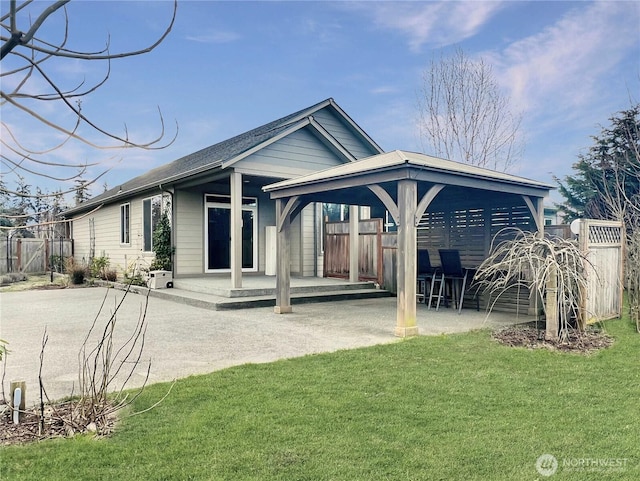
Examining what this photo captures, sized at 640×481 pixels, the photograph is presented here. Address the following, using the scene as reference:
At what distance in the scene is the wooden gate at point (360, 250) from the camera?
11.9 metres

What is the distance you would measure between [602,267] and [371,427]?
5.69 metres

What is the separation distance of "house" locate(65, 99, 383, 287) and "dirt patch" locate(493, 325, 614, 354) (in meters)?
6.41

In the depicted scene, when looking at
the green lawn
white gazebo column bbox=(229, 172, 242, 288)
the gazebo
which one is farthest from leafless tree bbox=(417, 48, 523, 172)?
the green lawn

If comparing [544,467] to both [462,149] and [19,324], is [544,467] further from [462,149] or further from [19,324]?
[462,149]

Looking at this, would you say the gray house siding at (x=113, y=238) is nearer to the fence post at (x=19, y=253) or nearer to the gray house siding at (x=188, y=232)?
the gray house siding at (x=188, y=232)

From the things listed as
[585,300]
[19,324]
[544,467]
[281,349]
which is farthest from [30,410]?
[585,300]

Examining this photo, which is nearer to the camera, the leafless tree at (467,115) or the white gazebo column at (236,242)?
the white gazebo column at (236,242)

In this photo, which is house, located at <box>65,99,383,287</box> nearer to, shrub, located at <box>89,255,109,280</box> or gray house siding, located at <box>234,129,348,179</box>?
gray house siding, located at <box>234,129,348,179</box>

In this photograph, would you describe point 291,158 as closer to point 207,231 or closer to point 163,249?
point 207,231

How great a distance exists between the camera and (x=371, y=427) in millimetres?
3225

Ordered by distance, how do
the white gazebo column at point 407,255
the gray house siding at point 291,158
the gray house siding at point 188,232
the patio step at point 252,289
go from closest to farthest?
the white gazebo column at point 407,255 → the patio step at point 252,289 → the gray house siding at point 291,158 → the gray house siding at point 188,232

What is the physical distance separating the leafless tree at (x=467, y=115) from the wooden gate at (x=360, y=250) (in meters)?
7.83

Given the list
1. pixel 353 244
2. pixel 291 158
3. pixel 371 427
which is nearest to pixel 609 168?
pixel 353 244

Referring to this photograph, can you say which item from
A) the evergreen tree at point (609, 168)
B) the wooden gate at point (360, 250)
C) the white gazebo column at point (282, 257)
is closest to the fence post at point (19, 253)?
the wooden gate at point (360, 250)
